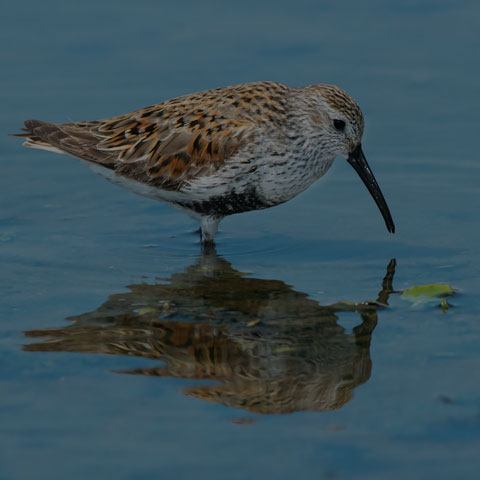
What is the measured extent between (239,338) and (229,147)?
2631 millimetres

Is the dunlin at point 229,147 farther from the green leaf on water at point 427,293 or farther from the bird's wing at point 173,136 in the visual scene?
the green leaf on water at point 427,293

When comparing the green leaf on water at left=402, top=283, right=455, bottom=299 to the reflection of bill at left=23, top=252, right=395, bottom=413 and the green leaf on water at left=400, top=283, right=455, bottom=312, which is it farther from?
the reflection of bill at left=23, top=252, right=395, bottom=413

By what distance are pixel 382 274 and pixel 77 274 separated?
10.3 ft

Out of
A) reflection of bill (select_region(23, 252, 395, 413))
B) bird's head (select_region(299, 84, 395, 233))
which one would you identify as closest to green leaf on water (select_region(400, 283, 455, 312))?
reflection of bill (select_region(23, 252, 395, 413))

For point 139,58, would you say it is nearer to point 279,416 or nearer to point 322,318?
point 322,318

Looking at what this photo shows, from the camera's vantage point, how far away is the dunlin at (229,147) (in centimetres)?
1052

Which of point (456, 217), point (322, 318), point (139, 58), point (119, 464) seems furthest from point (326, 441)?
point (139, 58)

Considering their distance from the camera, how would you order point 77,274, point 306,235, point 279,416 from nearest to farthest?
point 279,416 < point 77,274 < point 306,235

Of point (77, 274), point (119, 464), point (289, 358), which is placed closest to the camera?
point (119, 464)

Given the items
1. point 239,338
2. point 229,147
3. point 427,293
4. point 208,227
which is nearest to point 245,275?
point 208,227

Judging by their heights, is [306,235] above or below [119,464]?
above

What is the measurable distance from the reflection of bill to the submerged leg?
86 centimetres

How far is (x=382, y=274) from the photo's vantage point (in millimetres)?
10219

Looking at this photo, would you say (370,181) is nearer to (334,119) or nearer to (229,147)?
(334,119)
